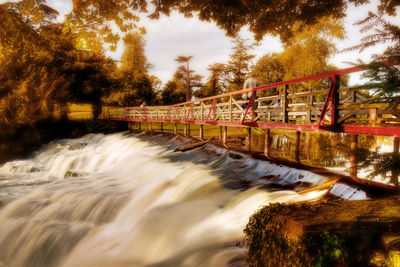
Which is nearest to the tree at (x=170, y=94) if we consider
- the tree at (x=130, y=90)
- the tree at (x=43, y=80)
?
the tree at (x=130, y=90)

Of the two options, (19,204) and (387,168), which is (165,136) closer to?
(19,204)

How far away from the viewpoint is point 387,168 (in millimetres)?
2117

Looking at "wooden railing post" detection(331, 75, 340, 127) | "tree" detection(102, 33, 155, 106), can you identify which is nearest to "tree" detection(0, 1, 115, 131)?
"tree" detection(102, 33, 155, 106)

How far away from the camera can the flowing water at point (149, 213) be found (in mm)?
4926

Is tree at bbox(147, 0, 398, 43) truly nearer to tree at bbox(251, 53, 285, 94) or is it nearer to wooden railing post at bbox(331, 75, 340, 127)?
wooden railing post at bbox(331, 75, 340, 127)

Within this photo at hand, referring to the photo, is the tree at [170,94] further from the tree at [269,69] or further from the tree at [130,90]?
the tree at [269,69]

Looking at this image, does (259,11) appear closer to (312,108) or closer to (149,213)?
(312,108)

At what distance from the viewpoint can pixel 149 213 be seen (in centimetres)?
648

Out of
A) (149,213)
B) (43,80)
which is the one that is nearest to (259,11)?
(149,213)

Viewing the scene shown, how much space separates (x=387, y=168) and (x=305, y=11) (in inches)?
191

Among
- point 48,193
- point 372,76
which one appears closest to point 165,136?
point 48,193

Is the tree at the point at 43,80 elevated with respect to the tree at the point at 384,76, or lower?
elevated

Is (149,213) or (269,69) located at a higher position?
(269,69)

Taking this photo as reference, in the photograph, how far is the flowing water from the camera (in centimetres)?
493
